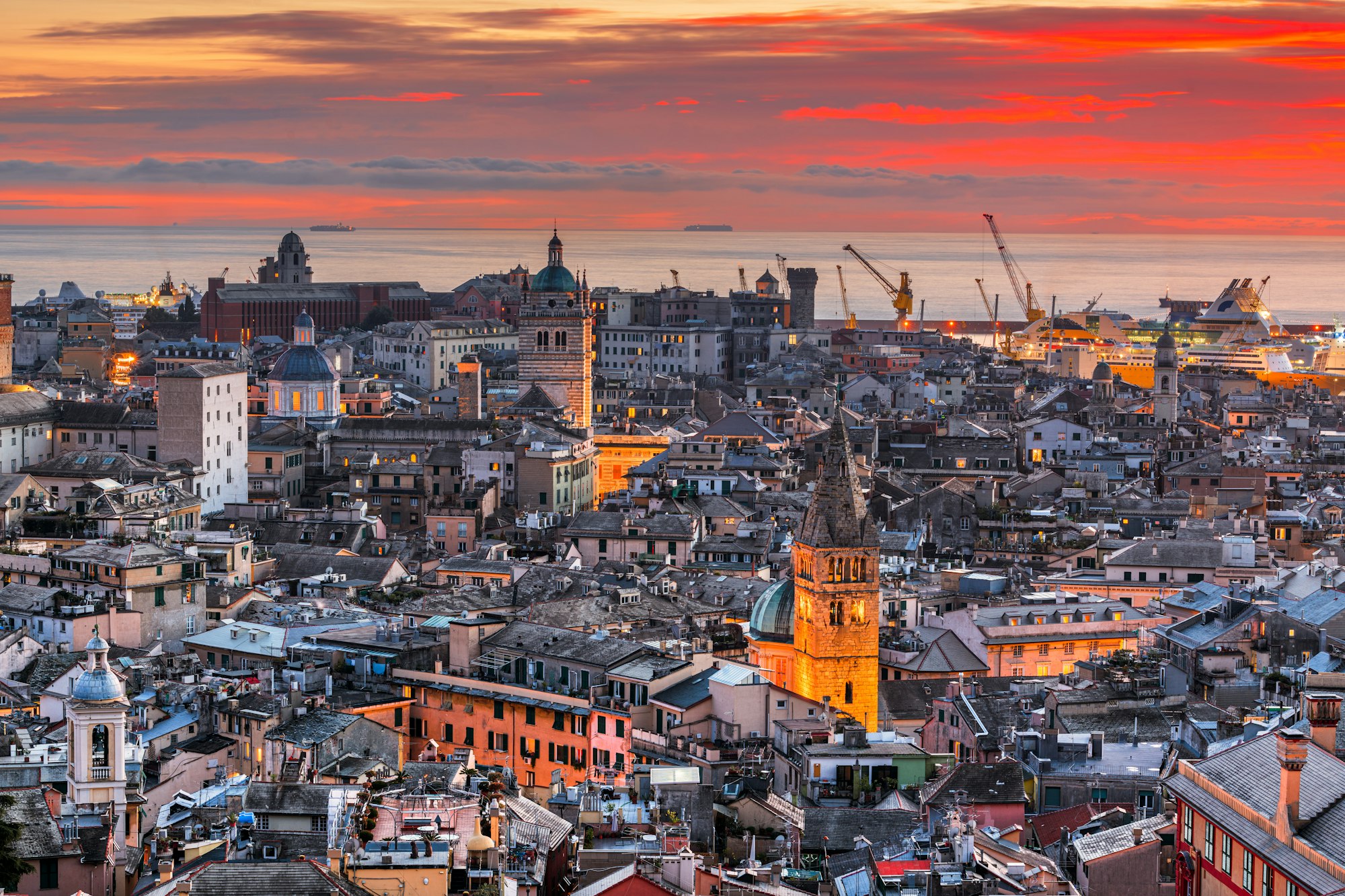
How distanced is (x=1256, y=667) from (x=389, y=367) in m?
95.1

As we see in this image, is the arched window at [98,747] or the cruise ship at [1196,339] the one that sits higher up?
the cruise ship at [1196,339]

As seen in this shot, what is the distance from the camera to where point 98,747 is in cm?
2852

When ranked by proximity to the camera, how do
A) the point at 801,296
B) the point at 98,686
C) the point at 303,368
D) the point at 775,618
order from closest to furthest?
1. the point at 98,686
2. the point at 775,618
3. the point at 303,368
4. the point at 801,296

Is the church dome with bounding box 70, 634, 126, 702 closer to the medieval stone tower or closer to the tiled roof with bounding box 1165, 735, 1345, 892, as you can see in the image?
the tiled roof with bounding box 1165, 735, 1345, 892

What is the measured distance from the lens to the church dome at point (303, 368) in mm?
88938

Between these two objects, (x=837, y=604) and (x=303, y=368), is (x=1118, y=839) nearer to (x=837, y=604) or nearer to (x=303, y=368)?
(x=837, y=604)

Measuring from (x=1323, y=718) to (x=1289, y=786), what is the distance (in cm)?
253

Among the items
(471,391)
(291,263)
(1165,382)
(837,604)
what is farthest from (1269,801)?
(291,263)

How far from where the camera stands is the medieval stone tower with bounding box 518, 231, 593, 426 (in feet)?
301

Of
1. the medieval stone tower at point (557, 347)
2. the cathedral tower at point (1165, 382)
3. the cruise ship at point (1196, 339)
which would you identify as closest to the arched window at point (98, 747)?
the medieval stone tower at point (557, 347)

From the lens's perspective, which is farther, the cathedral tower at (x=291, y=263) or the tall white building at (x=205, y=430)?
the cathedral tower at (x=291, y=263)

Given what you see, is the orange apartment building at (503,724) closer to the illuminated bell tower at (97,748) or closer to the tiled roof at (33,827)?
the illuminated bell tower at (97,748)

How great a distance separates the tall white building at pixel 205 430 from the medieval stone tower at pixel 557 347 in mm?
17692

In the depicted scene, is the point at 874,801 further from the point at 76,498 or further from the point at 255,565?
the point at 76,498
